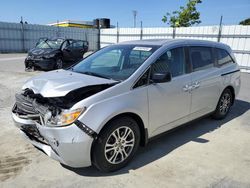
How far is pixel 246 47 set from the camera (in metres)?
12.1

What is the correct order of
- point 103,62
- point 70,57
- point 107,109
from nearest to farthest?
point 107,109 → point 103,62 → point 70,57

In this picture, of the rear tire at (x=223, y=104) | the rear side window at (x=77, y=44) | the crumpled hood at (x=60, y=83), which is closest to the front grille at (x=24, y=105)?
the crumpled hood at (x=60, y=83)

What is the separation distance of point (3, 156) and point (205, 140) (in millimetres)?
3135

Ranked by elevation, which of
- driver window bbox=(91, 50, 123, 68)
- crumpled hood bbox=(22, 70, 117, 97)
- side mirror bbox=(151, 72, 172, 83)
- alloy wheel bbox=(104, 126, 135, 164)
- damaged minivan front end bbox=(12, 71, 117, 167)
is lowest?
alloy wheel bbox=(104, 126, 135, 164)

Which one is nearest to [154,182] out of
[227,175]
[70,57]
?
[227,175]

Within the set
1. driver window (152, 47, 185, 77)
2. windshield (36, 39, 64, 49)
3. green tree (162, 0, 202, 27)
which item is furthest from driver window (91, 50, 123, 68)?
green tree (162, 0, 202, 27)

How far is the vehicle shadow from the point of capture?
9.76ft

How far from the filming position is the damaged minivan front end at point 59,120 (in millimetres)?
2521

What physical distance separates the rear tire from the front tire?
2350 mm

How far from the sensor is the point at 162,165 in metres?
3.12

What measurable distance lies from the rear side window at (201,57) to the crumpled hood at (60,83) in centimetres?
166

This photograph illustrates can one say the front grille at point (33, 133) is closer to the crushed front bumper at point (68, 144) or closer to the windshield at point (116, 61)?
the crushed front bumper at point (68, 144)

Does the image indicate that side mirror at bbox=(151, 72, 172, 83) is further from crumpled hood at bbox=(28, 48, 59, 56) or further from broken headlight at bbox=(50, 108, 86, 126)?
crumpled hood at bbox=(28, 48, 59, 56)

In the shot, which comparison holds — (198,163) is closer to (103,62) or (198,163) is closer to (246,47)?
(103,62)
